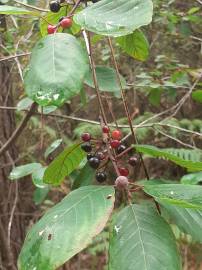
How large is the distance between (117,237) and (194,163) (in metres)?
0.17

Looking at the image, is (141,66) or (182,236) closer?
(182,236)

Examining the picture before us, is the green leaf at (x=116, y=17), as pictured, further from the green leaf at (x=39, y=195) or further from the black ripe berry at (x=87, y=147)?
the green leaf at (x=39, y=195)

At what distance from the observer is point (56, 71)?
67 cm

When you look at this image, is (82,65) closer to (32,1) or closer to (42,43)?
(42,43)

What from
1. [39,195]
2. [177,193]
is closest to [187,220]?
[177,193]

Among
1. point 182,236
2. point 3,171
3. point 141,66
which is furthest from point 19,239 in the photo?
point 141,66

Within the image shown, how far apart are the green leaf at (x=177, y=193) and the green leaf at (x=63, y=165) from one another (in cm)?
26

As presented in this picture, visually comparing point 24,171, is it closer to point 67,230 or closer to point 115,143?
point 115,143

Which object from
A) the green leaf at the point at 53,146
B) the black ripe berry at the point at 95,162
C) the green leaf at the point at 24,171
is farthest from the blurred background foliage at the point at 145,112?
the black ripe berry at the point at 95,162

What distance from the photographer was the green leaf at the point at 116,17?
0.67 metres

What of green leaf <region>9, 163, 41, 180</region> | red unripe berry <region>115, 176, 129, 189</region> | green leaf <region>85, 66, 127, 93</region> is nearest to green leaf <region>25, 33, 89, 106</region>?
red unripe berry <region>115, 176, 129, 189</region>

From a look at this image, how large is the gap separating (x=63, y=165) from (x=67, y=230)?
1.00ft

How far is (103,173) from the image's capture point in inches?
31.9

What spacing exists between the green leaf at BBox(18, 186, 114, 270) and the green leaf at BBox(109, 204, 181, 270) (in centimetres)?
4
